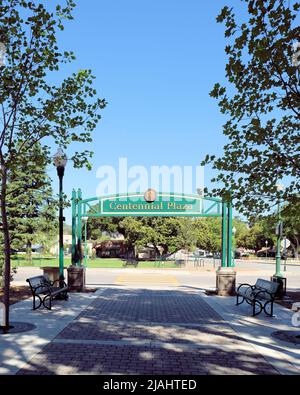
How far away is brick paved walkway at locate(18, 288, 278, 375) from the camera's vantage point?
5934 mm

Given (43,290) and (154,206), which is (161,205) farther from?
(43,290)

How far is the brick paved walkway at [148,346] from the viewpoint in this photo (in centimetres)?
593

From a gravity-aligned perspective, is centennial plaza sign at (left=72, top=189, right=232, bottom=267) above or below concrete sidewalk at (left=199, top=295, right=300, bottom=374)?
above

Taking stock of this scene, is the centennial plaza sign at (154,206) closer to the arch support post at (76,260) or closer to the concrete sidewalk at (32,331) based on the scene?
the arch support post at (76,260)

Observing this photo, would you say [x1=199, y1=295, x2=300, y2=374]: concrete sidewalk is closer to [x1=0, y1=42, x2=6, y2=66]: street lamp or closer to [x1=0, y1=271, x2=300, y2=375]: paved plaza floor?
[x1=0, y1=271, x2=300, y2=375]: paved plaza floor

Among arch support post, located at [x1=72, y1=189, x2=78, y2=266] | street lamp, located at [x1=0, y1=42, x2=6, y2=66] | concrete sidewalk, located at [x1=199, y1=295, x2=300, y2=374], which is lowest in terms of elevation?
concrete sidewalk, located at [x1=199, y1=295, x2=300, y2=374]

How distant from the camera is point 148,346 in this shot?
7.23m

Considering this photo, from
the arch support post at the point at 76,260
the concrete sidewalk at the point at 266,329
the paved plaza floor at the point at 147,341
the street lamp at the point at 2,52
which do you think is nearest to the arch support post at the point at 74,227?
the arch support post at the point at 76,260

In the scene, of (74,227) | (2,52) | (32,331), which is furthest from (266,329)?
(74,227)

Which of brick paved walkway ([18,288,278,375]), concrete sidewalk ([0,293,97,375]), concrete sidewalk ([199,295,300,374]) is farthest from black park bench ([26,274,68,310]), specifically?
concrete sidewalk ([199,295,300,374])

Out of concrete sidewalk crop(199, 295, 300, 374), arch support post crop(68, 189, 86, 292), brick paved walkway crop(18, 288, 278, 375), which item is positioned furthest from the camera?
arch support post crop(68, 189, 86, 292)

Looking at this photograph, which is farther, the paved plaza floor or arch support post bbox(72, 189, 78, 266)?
arch support post bbox(72, 189, 78, 266)
